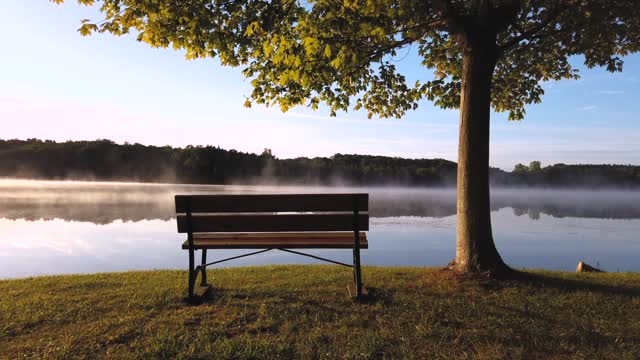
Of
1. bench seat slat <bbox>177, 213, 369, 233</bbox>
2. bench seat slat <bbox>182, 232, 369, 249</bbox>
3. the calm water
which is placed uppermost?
bench seat slat <bbox>177, 213, 369, 233</bbox>

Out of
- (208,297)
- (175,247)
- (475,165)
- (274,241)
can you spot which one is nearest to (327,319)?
(274,241)

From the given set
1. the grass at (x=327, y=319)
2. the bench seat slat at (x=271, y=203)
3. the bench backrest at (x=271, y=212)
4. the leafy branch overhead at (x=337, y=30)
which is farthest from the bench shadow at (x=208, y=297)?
the leafy branch overhead at (x=337, y=30)

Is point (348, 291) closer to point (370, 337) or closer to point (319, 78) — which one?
point (370, 337)

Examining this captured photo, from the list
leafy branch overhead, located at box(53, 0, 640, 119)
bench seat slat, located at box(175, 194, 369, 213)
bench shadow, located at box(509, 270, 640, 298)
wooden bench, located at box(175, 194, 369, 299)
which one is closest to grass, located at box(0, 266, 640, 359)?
bench shadow, located at box(509, 270, 640, 298)

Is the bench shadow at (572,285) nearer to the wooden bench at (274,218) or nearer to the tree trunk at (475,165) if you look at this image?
the tree trunk at (475,165)

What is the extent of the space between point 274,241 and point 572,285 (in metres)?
5.04

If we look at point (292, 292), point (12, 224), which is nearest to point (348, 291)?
point (292, 292)

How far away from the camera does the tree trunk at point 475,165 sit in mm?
7391

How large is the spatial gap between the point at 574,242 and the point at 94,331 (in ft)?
85.2

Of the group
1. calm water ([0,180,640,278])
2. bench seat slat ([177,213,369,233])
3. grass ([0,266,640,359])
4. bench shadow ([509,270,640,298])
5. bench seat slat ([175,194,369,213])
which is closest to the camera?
grass ([0,266,640,359])

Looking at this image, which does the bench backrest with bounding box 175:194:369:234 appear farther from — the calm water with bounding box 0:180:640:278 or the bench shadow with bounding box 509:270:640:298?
the calm water with bounding box 0:180:640:278

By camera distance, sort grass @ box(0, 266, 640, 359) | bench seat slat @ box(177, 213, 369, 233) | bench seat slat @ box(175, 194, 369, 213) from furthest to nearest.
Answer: bench seat slat @ box(177, 213, 369, 233)
bench seat slat @ box(175, 194, 369, 213)
grass @ box(0, 266, 640, 359)

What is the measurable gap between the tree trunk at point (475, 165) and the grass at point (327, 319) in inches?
20.6

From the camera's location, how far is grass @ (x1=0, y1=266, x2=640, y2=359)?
4422 mm
